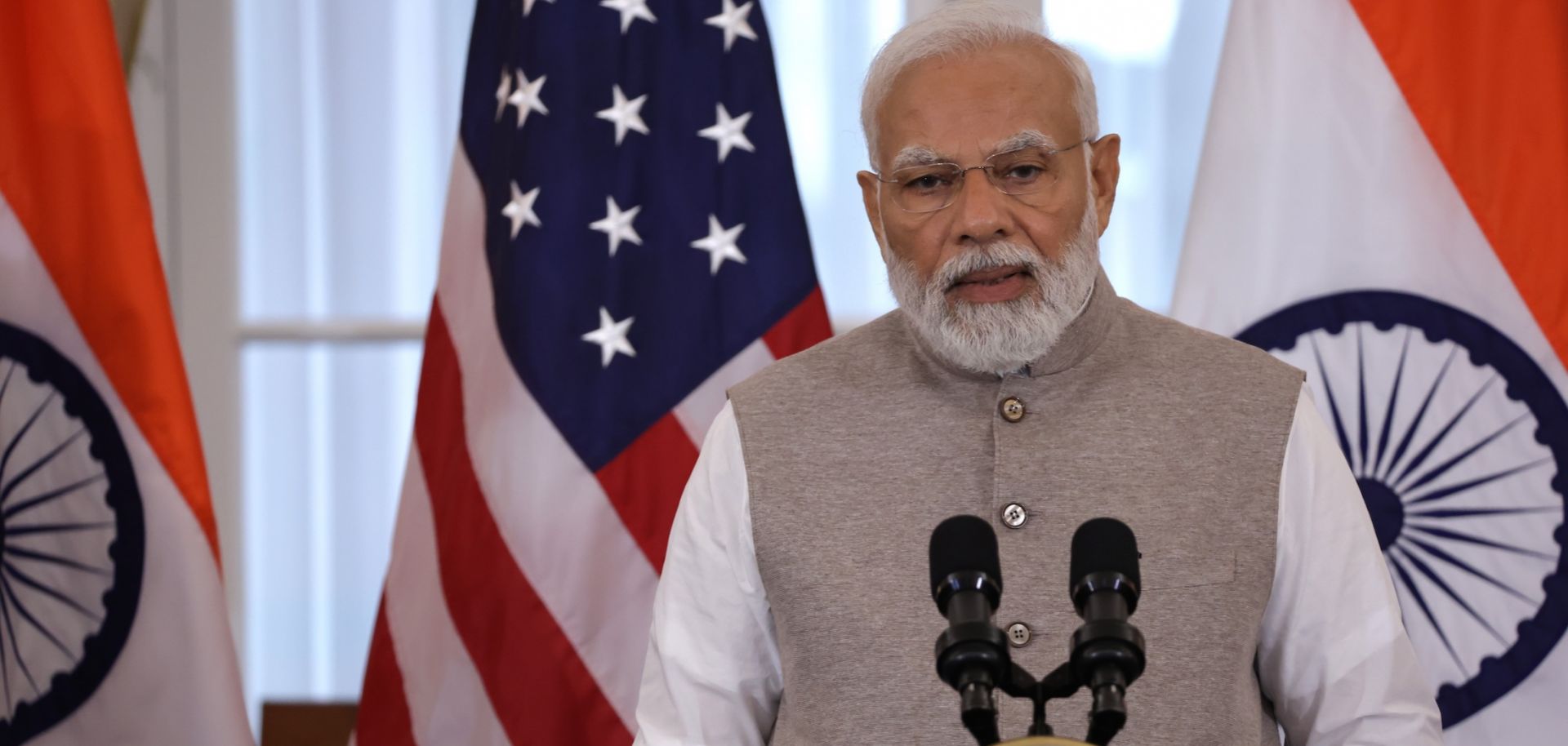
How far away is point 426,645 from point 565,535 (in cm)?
33

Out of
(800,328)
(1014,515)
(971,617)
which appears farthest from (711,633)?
(800,328)

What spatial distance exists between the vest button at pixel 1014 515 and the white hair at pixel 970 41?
1.50 ft

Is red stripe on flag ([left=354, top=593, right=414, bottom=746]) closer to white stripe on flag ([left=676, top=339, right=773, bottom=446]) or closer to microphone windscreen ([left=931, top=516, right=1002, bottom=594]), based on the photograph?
white stripe on flag ([left=676, top=339, right=773, bottom=446])

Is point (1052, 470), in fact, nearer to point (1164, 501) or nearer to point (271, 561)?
point (1164, 501)

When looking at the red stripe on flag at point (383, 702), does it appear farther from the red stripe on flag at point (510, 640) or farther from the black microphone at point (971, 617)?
the black microphone at point (971, 617)

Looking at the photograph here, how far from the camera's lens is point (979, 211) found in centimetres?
167

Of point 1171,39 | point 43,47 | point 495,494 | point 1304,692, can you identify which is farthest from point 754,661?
point 1171,39

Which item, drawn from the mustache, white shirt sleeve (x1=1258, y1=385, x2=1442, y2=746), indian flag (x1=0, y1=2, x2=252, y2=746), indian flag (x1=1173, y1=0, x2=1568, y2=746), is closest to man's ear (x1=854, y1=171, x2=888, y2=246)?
the mustache

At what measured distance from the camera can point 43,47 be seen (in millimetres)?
2512

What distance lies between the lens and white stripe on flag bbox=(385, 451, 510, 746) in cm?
264

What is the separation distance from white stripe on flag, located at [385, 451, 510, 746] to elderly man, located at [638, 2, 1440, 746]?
38.8 inches

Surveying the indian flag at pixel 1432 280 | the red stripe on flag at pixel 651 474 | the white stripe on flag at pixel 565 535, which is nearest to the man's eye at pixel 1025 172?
the indian flag at pixel 1432 280

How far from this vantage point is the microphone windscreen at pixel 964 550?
1.09m

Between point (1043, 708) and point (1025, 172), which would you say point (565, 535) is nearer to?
point (1025, 172)
